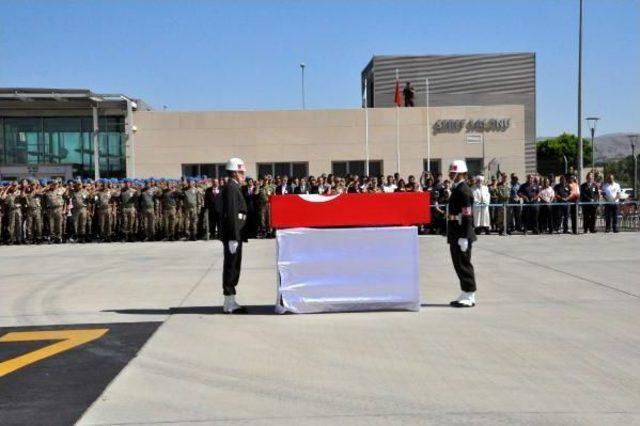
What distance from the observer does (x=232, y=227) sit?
30.7 feet

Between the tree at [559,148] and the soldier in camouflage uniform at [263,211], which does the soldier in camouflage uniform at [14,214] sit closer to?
the soldier in camouflage uniform at [263,211]

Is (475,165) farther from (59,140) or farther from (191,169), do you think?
(59,140)

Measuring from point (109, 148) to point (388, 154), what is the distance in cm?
1389

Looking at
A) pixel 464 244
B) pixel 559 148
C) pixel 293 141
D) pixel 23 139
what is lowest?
pixel 464 244

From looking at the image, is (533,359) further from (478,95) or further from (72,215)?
(478,95)

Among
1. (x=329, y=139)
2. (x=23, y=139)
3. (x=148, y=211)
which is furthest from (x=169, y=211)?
(x=23, y=139)

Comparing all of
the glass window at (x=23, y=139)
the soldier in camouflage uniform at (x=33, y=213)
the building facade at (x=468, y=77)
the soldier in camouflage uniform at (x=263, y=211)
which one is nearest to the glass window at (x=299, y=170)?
the glass window at (x=23, y=139)

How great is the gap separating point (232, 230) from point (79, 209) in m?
13.4

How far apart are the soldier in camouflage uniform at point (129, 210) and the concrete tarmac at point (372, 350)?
797cm

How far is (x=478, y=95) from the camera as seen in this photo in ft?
162

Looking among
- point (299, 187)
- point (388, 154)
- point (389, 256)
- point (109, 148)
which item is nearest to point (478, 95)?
point (388, 154)

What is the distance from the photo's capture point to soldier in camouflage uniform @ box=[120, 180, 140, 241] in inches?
848

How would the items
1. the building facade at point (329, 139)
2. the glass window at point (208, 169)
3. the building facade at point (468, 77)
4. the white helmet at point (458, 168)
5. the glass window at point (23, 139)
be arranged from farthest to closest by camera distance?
the building facade at point (468, 77), the glass window at point (208, 169), the building facade at point (329, 139), the glass window at point (23, 139), the white helmet at point (458, 168)

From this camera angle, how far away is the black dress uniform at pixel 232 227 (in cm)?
934
